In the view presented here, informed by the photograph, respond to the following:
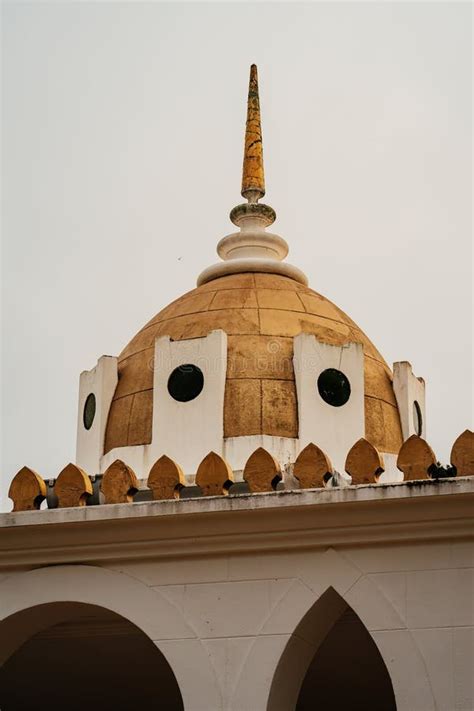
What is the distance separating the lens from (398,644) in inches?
415

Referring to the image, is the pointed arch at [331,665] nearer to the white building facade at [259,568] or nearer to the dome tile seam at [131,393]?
the white building facade at [259,568]

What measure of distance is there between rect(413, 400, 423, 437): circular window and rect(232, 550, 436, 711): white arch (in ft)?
23.1

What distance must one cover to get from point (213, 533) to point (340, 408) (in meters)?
6.00

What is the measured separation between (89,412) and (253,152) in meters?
4.56

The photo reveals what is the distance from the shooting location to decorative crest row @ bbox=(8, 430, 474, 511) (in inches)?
430

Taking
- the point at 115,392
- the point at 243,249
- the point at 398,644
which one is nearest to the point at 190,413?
the point at 115,392

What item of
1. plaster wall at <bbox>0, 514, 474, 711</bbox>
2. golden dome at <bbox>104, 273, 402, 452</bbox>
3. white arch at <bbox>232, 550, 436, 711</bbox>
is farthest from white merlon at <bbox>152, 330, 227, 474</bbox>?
white arch at <bbox>232, 550, 436, 711</bbox>

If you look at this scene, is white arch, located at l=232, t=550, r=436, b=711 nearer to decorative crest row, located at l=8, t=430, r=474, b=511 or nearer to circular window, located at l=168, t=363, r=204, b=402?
decorative crest row, located at l=8, t=430, r=474, b=511

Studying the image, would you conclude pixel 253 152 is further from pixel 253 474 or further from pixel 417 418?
pixel 253 474

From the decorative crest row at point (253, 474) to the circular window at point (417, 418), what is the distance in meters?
6.34

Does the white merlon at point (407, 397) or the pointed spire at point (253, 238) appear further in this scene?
the pointed spire at point (253, 238)

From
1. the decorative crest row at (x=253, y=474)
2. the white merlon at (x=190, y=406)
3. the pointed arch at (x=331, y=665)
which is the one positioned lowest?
the pointed arch at (x=331, y=665)

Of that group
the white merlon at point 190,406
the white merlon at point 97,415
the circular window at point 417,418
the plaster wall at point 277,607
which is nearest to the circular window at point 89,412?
the white merlon at point 97,415

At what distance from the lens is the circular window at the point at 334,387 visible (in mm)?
16766
